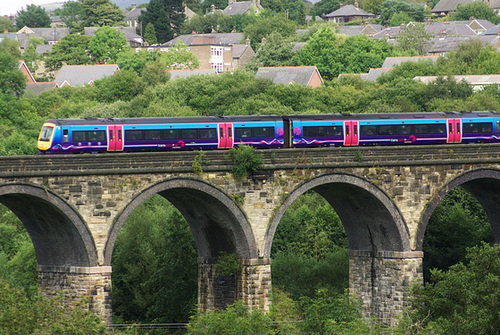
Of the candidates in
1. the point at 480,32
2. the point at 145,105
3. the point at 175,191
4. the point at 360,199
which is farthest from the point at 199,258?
the point at 480,32

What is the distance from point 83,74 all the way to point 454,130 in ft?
311

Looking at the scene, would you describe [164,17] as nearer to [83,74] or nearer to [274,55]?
[83,74]

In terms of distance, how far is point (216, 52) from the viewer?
554 ft

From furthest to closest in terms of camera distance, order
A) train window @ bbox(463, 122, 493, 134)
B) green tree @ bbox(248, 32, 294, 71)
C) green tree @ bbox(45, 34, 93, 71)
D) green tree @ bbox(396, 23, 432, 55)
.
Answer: green tree @ bbox(45, 34, 93, 71) < green tree @ bbox(396, 23, 432, 55) < green tree @ bbox(248, 32, 294, 71) < train window @ bbox(463, 122, 493, 134)

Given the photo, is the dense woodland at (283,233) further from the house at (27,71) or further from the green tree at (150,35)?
the green tree at (150,35)

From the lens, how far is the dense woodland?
4466cm

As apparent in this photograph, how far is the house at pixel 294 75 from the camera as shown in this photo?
12441 centimetres

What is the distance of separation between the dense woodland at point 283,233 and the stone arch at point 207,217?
3674 millimetres

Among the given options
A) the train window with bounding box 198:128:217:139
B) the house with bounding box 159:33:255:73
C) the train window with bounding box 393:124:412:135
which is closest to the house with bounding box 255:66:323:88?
the house with bounding box 159:33:255:73

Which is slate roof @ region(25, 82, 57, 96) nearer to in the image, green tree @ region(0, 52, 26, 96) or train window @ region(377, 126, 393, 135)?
green tree @ region(0, 52, 26, 96)

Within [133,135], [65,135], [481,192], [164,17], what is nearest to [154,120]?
[133,135]

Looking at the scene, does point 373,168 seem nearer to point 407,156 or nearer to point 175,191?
point 407,156

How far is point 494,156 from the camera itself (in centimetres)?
5959

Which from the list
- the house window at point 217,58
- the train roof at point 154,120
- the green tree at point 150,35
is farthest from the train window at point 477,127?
the green tree at point 150,35
